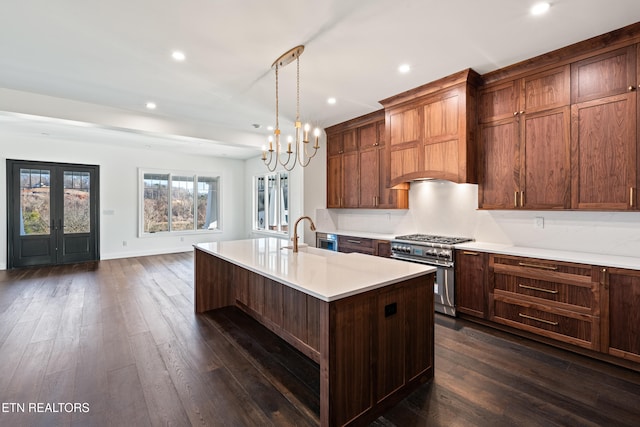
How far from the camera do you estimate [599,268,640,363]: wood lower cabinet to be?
7.55 ft

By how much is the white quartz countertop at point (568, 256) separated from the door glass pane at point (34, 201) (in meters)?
8.10

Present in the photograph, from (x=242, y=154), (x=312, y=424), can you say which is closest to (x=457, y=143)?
(x=312, y=424)

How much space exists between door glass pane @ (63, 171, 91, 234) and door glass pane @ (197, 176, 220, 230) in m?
2.55

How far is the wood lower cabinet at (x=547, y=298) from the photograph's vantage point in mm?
2514

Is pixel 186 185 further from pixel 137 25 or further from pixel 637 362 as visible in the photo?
pixel 637 362

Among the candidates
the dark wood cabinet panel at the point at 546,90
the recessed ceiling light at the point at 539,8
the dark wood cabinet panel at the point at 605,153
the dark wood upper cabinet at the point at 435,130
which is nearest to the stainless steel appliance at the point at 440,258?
the dark wood upper cabinet at the point at 435,130

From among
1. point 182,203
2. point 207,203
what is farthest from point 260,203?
point 182,203

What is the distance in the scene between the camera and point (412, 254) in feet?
12.2

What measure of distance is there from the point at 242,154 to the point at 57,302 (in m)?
5.30

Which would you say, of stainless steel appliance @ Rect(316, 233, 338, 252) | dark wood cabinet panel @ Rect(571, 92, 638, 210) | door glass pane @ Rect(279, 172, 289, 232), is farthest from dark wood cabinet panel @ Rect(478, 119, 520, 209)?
door glass pane @ Rect(279, 172, 289, 232)

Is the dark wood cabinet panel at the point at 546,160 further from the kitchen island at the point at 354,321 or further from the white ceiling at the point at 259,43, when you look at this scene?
the kitchen island at the point at 354,321

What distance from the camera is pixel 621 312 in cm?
236

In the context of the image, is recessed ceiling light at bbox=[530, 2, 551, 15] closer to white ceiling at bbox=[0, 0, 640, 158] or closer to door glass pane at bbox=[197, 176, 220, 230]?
white ceiling at bbox=[0, 0, 640, 158]

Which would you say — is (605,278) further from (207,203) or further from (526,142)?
(207,203)
